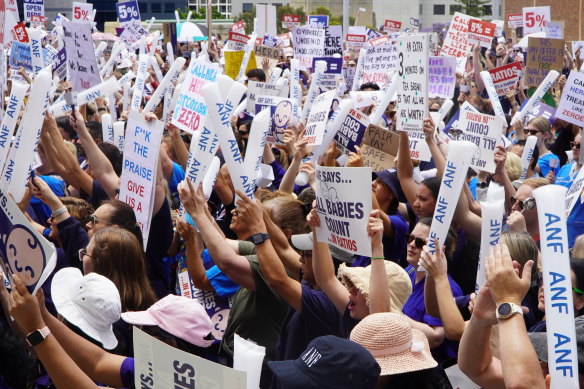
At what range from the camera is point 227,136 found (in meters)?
5.33


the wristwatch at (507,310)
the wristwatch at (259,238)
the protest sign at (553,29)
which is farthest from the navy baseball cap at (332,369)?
the protest sign at (553,29)

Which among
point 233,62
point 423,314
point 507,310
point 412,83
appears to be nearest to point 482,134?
point 412,83

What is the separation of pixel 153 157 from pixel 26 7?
12.8 m

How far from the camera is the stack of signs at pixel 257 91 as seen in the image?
9.63 m

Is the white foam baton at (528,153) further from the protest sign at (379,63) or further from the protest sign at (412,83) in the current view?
the protest sign at (379,63)

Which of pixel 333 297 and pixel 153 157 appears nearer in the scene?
pixel 333 297

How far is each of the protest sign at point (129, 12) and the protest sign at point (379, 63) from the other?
6.51 meters

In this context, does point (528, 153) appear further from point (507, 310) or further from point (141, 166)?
point (507, 310)

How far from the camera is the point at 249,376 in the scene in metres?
2.97

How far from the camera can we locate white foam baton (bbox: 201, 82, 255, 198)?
5.32 m

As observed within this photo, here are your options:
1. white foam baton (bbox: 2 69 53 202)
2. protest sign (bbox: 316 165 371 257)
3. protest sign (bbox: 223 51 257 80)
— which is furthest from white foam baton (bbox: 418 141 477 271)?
protest sign (bbox: 223 51 257 80)

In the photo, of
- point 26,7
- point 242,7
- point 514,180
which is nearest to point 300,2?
point 242,7

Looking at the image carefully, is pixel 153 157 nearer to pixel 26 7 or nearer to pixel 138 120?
pixel 138 120

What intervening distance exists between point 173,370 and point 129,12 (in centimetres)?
1637
